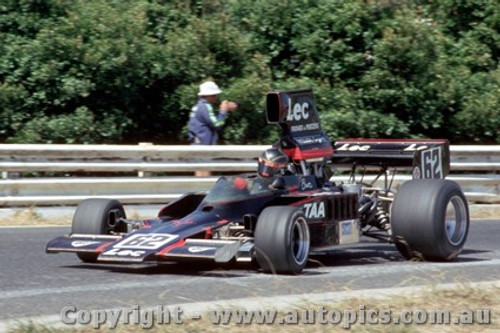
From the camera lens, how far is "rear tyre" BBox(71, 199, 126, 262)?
1039 cm

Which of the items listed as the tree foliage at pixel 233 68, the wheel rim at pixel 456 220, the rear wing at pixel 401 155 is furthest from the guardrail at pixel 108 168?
the wheel rim at pixel 456 220

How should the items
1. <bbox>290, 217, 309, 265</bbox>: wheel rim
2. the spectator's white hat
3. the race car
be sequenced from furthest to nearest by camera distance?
1. the spectator's white hat
2. <bbox>290, 217, 309, 265</bbox>: wheel rim
3. the race car

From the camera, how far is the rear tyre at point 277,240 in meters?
9.31

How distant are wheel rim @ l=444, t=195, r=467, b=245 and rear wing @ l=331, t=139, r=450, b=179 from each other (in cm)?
62

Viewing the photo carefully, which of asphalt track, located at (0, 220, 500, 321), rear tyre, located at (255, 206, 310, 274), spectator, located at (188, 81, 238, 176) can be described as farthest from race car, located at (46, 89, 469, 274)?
spectator, located at (188, 81, 238, 176)

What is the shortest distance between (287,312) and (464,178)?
9.40 meters

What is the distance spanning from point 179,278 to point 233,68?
10.1 metres

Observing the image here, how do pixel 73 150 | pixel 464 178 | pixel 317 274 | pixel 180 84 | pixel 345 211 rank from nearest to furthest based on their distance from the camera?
pixel 317 274, pixel 345 211, pixel 73 150, pixel 464 178, pixel 180 84

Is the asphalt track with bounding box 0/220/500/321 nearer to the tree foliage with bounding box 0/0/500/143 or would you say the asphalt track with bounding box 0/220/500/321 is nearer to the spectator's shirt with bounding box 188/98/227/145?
the spectator's shirt with bounding box 188/98/227/145

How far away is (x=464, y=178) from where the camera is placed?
16391 millimetres

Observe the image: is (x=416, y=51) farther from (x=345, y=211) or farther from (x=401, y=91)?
(x=345, y=211)

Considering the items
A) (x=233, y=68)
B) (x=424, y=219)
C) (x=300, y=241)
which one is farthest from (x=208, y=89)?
(x=300, y=241)

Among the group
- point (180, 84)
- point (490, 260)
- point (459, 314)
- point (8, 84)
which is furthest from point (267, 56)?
point (459, 314)

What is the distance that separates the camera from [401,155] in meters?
11.7
